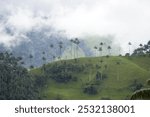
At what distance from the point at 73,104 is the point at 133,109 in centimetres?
153

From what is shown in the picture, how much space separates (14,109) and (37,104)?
64 centimetres

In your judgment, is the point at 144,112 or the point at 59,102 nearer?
the point at 144,112

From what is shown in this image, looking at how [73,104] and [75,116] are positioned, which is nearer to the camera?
[75,116]

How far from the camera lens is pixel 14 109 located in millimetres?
11008

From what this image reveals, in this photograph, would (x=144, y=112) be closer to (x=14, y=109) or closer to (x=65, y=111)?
(x=65, y=111)

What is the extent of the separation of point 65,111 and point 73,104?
391 millimetres

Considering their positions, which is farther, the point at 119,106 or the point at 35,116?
the point at 119,106

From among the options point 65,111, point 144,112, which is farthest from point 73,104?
point 144,112

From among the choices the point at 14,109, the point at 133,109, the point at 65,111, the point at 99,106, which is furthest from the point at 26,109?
the point at 133,109

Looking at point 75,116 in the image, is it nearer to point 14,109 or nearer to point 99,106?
point 99,106

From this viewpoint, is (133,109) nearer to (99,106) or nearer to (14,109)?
(99,106)

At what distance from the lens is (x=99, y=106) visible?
1109cm

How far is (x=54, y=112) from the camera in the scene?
1086 cm

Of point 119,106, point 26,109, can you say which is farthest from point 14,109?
point 119,106
